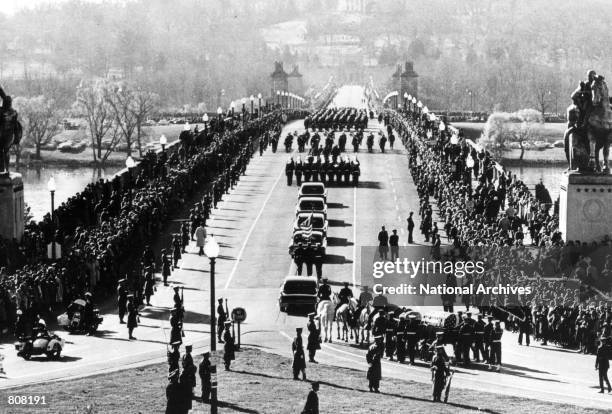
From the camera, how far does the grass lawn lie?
82.0 feet

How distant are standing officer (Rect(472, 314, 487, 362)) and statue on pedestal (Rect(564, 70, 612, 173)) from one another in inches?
578

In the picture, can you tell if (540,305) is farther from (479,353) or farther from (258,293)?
(258,293)

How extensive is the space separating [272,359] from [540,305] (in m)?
7.50

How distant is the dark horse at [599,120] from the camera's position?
1720 inches

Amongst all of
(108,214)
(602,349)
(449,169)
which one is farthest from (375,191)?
(602,349)

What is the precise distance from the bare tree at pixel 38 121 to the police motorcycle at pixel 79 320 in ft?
354

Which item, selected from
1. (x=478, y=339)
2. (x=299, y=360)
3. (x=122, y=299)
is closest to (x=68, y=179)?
(x=122, y=299)

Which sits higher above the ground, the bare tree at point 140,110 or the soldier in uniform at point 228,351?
the bare tree at point 140,110

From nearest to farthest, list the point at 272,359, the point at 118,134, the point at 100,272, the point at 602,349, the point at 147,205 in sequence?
the point at 602,349
the point at 272,359
the point at 100,272
the point at 147,205
the point at 118,134

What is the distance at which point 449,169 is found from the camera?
63.2 meters

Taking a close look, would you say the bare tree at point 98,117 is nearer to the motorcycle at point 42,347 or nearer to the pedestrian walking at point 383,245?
the pedestrian walking at point 383,245

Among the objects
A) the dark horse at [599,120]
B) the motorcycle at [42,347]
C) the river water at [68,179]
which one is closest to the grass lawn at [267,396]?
the motorcycle at [42,347]

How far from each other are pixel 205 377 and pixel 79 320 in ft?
28.7

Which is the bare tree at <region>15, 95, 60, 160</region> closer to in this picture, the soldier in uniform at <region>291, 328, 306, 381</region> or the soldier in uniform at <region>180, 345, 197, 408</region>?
the soldier in uniform at <region>291, 328, 306, 381</region>
